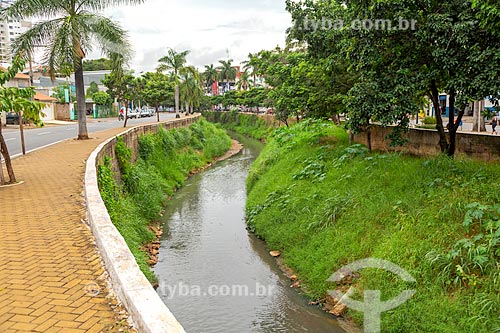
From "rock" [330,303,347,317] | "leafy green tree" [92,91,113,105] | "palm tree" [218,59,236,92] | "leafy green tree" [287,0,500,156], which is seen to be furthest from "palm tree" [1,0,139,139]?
"palm tree" [218,59,236,92]

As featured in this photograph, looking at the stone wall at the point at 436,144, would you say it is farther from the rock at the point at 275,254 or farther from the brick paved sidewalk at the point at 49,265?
the brick paved sidewalk at the point at 49,265

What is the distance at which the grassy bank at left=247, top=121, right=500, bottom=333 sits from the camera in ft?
23.6

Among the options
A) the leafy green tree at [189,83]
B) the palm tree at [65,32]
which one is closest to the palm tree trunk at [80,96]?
the palm tree at [65,32]

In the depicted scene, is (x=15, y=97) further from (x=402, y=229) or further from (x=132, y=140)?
(x=132, y=140)

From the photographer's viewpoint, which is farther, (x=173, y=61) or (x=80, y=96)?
(x=173, y=61)

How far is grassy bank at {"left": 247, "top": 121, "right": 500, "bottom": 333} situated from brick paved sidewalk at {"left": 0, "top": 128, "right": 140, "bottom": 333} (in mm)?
5241

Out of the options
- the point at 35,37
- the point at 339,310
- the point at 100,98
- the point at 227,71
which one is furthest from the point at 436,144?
the point at 227,71

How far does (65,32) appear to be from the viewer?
56.3 ft

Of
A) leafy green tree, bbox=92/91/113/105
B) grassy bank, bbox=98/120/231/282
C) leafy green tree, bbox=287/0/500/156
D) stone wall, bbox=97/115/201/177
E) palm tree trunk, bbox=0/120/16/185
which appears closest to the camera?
leafy green tree, bbox=287/0/500/156

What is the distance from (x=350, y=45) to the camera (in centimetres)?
1066

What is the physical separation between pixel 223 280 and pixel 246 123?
4693 centimetres

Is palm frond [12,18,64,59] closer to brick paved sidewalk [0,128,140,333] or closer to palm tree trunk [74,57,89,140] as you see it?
palm tree trunk [74,57,89,140]

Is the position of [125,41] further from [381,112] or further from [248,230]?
[381,112]

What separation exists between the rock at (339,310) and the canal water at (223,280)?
0.16 m
